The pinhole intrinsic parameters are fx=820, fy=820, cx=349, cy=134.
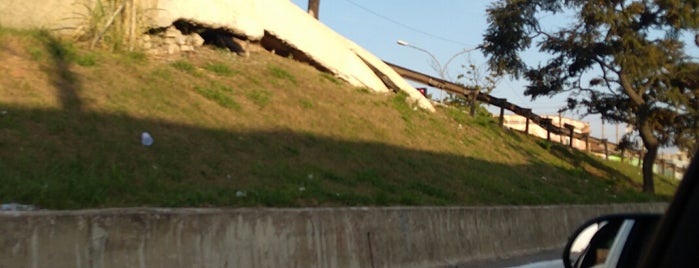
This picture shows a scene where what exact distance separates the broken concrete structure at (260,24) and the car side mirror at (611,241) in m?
12.5

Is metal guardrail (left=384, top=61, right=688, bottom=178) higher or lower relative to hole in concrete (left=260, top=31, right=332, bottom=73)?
lower

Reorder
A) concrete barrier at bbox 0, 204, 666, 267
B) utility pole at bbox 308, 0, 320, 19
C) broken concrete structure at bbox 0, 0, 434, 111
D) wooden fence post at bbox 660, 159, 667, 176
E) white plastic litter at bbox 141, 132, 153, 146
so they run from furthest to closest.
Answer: wooden fence post at bbox 660, 159, 667, 176 < utility pole at bbox 308, 0, 320, 19 < broken concrete structure at bbox 0, 0, 434, 111 < white plastic litter at bbox 141, 132, 153, 146 < concrete barrier at bbox 0, 204, 666, 267

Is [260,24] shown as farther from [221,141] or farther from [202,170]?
[202,170]

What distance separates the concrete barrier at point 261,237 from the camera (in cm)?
662

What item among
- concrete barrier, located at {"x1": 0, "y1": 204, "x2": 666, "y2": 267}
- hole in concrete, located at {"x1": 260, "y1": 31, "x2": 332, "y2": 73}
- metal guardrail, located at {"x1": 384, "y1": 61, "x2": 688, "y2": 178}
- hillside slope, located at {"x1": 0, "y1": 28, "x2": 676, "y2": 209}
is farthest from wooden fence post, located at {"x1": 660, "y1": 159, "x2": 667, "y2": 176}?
concrete barrier, located at {"x1": 0, "y1": 204, "x2": 666, "y2": 267}

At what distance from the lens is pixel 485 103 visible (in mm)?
30859

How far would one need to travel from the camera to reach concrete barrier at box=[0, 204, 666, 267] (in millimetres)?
6617

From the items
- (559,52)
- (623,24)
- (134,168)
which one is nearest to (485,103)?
(559,52)

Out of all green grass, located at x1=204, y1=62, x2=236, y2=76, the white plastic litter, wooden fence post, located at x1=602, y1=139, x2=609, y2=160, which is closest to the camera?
the white plastic litter

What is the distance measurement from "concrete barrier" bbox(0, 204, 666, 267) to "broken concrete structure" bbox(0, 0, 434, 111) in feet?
25.2

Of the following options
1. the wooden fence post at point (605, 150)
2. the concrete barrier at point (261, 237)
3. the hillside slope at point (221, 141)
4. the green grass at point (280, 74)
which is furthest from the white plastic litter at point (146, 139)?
the wooden fence post at point (605, 150)

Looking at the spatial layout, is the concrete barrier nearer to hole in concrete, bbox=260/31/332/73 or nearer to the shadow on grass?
the shadow on grass

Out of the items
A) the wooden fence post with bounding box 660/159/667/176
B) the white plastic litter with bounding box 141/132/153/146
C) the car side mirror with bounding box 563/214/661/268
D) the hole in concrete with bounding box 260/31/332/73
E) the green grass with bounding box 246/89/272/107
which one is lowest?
the wooden fence post with bounding box 660/159/667/176

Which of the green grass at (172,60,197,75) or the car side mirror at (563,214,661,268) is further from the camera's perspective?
the green grass at (172,60,197,75)
